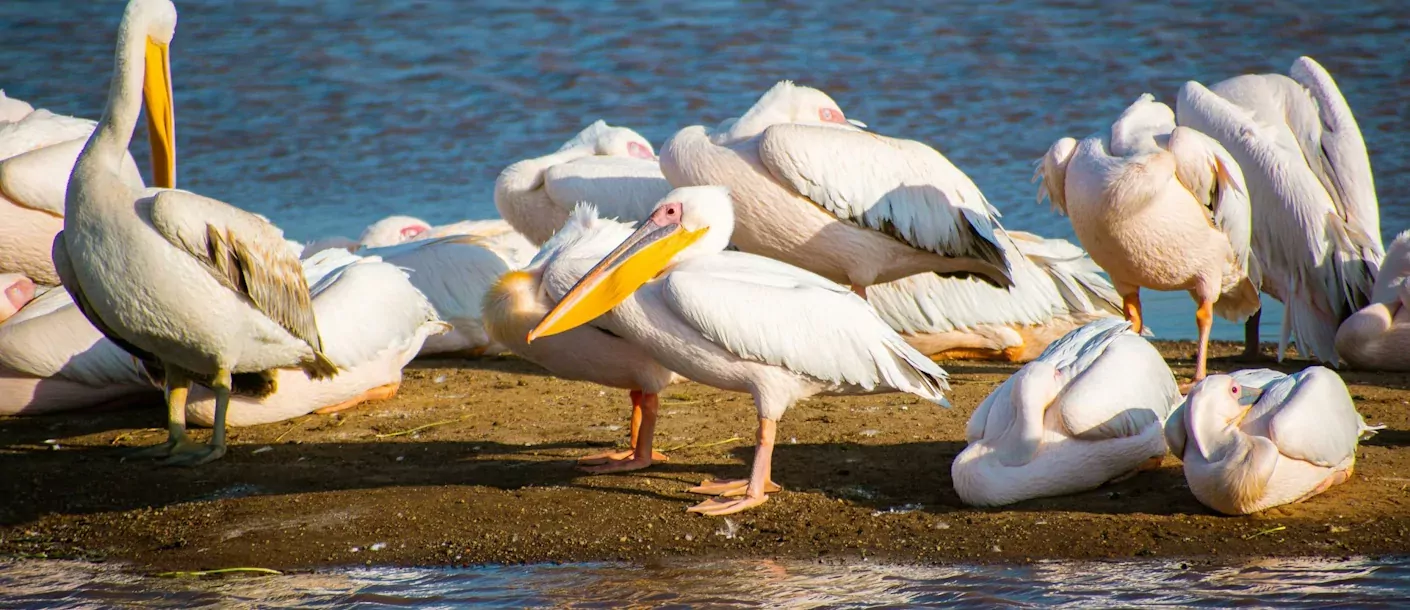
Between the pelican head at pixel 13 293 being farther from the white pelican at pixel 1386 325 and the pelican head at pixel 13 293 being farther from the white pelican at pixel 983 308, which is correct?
the white pelican at pixel 1386 325

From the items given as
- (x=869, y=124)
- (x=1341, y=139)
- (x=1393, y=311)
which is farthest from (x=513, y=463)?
(x=869, y=124)

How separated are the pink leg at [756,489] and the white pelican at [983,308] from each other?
2.51 metres

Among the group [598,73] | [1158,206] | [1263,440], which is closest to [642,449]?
[1263,440]

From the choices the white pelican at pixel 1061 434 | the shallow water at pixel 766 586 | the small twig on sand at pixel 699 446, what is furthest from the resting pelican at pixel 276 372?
the white pelican at pixel 1061 434

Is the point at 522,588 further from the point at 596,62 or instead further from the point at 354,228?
the point at 596,62

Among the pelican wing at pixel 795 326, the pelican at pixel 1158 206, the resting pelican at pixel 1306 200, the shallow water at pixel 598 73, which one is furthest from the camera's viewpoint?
the shallow water at pixel 598 73

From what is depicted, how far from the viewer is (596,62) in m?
12.8

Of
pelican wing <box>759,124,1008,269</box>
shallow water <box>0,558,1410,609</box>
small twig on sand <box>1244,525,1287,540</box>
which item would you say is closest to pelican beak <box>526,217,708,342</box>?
shallow water <box>0,558,1410,609</box>

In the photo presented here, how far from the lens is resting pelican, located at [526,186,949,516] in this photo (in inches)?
160

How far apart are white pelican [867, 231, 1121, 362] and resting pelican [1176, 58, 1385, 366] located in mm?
A: 782

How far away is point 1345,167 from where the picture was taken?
6.52m

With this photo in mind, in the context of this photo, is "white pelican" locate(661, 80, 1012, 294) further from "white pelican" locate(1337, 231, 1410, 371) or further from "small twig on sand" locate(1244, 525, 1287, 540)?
"small twig on sand" locate(1244, 525, 1287, 540)

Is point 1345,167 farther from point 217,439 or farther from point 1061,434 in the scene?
point 217,439

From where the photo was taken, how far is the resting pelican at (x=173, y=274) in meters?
4.57
